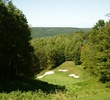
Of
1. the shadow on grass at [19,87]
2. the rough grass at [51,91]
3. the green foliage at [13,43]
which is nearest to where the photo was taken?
the rough grass at [51,91]

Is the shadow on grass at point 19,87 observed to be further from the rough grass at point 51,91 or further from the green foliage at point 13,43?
the green foliage at point 13,43

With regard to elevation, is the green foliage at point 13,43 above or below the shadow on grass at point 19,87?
above

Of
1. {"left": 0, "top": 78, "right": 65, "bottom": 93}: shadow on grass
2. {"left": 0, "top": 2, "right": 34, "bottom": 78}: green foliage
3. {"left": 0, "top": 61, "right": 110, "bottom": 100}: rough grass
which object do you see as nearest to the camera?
{"left": 0, "top": 61, "right": 110, "bottom": 100}: rough grass

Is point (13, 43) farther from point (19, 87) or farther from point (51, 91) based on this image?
point (51, 91)

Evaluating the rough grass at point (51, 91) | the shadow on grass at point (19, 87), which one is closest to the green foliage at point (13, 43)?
the rough grass at point (51, 91)

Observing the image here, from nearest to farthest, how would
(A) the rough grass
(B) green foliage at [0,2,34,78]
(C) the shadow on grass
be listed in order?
(A) the rough grass, (C) the shadow on grass, (B) green foliage at [0,2,34,78]

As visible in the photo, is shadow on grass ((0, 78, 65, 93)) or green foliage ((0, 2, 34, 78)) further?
green foliage ((0, 2, 34, 78))

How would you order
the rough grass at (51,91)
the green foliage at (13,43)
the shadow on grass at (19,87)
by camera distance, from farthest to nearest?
1. the green foliage at (13,43)
2. the shadow on grass at (19,87)
3. the rough grass at (51,91)

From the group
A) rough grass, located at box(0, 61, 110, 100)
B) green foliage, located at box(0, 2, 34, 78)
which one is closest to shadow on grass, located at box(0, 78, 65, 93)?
rough grass, located at box(0, 61, 110, 100)

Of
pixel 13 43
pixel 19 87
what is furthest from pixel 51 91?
pixel 13 43

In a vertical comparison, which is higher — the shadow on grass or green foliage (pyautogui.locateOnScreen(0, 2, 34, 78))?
green foliage (pyautogui.locateOnScreen(0, 2, 34, 78))

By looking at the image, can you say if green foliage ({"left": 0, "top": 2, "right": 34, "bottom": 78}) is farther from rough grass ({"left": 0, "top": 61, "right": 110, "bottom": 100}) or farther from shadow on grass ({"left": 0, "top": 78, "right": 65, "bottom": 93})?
shadow on grass ({"left": 0, "top": 78, "right": 65, "bottom": 93})

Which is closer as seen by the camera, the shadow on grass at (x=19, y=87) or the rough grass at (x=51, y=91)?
the rough grass at (x=51, y=91)

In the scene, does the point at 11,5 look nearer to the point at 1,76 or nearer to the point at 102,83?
the point at 1,76
